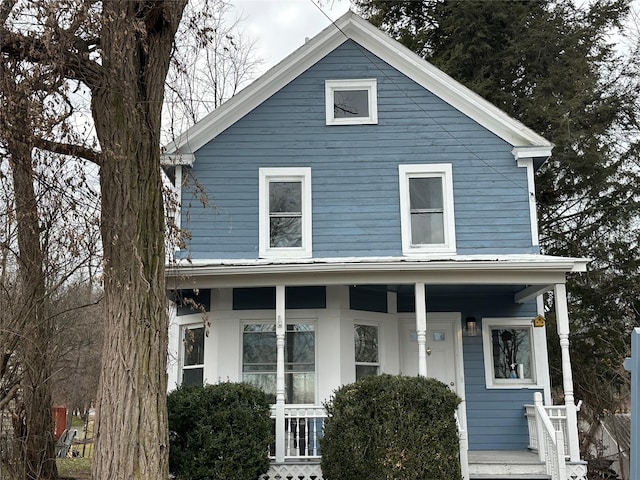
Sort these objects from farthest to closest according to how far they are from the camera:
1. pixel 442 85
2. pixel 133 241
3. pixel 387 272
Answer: pixel 442 85 < pixel 387 272 < pixel 133 241

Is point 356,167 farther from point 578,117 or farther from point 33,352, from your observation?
point 578,117

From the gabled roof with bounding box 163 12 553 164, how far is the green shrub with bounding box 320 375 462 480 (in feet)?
17.3

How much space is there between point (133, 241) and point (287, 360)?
4860 millimetres

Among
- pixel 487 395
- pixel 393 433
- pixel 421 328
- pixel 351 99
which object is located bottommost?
pixel 393 433

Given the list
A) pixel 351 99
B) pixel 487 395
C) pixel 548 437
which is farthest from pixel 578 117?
pixel 548 437

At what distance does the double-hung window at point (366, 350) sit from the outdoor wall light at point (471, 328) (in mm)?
1533

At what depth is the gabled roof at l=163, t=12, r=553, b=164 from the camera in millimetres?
11305

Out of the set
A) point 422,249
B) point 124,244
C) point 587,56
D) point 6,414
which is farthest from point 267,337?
point 587,56

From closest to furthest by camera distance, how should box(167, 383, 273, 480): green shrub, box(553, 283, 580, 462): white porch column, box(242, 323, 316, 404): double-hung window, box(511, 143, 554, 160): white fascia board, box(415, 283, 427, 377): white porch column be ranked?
box(167, 383, 273, 480): green shrub, box(553, 283, 580, 462): white porch column, box(415, 283, 427, 377): white porch column, box(242, 323, 316, 404): double-hung window, box(511, 143, 554, 160): white fascia board

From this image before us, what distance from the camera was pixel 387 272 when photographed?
944 centimetres

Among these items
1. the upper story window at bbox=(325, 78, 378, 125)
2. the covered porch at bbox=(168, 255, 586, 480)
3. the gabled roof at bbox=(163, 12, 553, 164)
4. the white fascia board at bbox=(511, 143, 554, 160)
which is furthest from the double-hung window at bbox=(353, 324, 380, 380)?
the gabled roof at bbox=(163, 12, 553, 164)

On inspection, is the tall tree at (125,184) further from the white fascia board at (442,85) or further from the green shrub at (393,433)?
the white fascia board at (442,85)

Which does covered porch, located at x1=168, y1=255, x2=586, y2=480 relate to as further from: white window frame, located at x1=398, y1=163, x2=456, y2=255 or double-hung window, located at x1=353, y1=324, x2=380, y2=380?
white window frame, located at x1=398, y1=163, x2=456, y2=255

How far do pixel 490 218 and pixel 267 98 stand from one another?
14.4 ft
